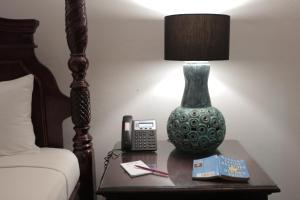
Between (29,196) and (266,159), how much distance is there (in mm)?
1303

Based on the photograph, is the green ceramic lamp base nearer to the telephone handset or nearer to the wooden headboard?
the telephone handset

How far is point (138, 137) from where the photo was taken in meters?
1.62

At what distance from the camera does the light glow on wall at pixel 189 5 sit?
1.78 metres

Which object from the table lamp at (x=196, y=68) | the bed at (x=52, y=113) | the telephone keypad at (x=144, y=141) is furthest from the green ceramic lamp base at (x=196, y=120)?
the bed at (x=52, y=113)

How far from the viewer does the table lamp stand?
1417 mm

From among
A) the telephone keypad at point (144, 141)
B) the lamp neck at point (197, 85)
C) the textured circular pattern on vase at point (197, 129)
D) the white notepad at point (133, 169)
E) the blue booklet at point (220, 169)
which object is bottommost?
the white notepad at point (133, 169)

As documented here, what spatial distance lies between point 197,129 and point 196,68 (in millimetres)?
268

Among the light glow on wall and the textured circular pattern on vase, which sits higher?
the light glow on wall

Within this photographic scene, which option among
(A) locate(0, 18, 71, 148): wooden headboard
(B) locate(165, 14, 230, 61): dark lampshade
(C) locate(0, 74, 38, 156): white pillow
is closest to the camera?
(B) locate(165, 14, 230, 61): dark lampshade

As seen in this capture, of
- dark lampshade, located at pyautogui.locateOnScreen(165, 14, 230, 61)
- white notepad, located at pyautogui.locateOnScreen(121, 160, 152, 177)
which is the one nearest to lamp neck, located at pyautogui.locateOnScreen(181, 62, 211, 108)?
dark lampshade, located at pyautogui.locateOnScreen(165, 14, 230, 61)

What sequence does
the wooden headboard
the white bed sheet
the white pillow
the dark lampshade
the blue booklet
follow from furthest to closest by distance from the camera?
the wooden headboard → the white pillow → the dark lampshade → the blue booklet → the white bed sheet

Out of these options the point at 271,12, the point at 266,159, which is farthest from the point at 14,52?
the point at 266,159

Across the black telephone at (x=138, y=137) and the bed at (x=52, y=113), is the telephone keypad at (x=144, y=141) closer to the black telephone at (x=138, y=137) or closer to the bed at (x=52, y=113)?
the black telephone at (x=138, y=137)

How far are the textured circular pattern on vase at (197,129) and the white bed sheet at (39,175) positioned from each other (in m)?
0.48
